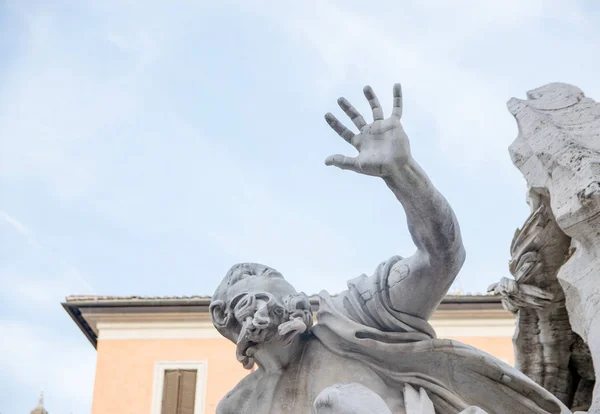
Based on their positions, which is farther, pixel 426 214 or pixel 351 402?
pixel 426 214

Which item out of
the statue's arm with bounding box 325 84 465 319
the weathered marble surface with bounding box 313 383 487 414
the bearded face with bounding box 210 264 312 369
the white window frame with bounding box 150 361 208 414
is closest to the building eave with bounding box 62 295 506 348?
the white window frame with bounding box 150 361 208 414

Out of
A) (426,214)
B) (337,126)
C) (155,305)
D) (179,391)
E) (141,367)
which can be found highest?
(155,305)

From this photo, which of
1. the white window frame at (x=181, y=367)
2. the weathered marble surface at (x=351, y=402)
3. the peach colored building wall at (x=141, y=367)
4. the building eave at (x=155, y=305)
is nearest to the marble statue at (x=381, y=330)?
the weathered marble surface at (x=351, y=402)

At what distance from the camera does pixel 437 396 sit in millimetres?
4637

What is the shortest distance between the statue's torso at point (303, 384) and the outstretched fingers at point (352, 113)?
3.29ft

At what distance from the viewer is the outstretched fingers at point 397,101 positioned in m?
4.69

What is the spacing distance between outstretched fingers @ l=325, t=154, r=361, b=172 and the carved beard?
66 centimetres

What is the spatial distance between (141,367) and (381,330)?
63.3ft

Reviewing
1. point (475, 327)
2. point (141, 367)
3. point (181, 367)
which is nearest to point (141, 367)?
point (141, 367)

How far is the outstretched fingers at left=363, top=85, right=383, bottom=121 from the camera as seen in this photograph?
15.4 ft

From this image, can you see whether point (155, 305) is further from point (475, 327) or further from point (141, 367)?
point (475, 327)

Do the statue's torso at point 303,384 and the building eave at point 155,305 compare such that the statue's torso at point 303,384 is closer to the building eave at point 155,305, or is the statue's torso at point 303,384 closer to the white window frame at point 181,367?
the building eave at point 155,305

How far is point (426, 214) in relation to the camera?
455 cm

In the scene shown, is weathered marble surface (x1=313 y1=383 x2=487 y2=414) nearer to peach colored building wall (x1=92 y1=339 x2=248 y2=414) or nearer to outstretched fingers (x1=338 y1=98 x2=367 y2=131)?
outstretched fingers (x1=338 y1=98 x2=367 y2=131)
